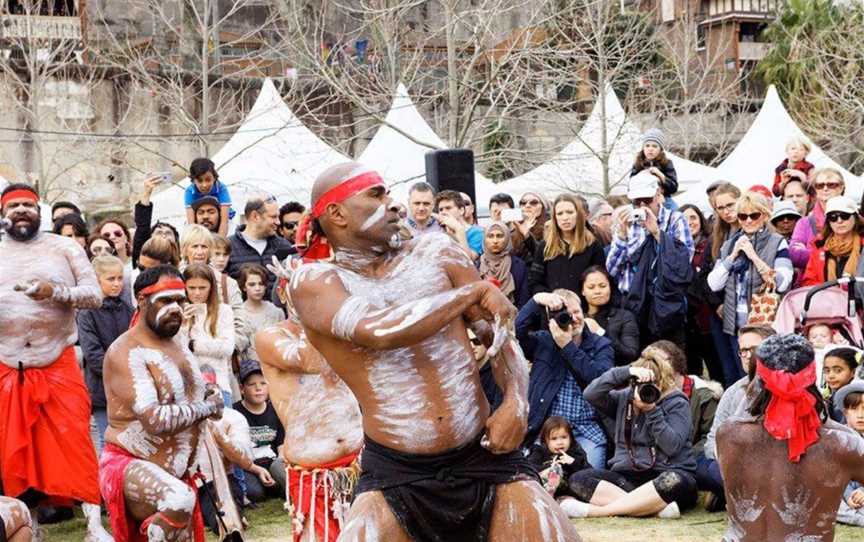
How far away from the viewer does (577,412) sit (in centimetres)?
920

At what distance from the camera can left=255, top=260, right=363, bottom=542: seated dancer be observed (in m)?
6.29

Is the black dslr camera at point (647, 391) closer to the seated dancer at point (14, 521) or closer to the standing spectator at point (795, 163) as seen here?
the standing spectator at point (795, 163)

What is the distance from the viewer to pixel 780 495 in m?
5.28

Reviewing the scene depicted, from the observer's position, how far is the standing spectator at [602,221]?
35.3ft

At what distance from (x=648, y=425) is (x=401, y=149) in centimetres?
954

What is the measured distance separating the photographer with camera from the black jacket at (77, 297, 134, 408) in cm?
310

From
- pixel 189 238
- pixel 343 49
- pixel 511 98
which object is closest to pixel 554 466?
pixel 189 238

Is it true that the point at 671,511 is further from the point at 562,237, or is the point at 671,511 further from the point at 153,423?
the point at 153,423

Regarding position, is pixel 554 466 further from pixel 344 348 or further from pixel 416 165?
pixel 416 165

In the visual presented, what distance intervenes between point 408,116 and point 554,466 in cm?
982

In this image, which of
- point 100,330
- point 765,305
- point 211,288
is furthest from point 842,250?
point 100,330

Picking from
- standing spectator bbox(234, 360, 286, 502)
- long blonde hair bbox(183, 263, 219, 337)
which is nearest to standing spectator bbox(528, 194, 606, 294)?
standing spectator bbox(234, 360, 286, 502)

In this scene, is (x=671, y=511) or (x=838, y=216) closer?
(x=671, y=511)

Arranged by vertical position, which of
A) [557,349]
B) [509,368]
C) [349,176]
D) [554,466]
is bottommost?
[554,466]
